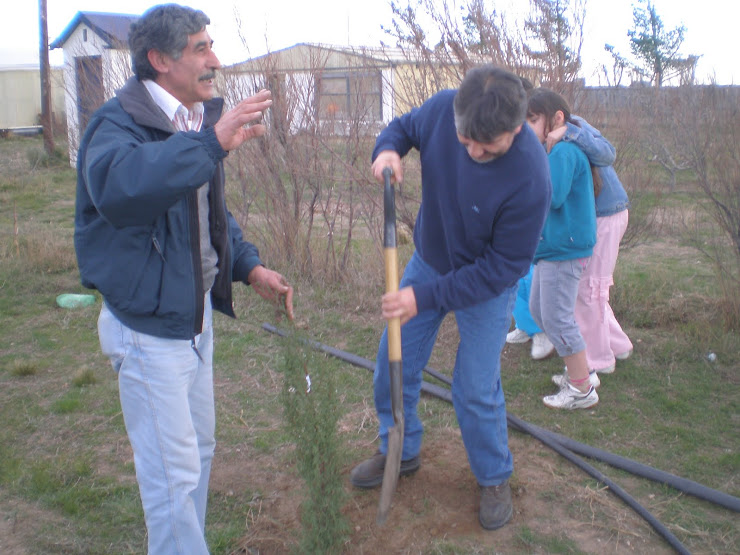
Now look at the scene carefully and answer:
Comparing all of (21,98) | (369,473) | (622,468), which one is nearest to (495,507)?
(369,473)

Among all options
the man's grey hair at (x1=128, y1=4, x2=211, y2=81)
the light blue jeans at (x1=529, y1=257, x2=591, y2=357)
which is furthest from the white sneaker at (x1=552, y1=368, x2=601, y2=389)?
the man's grey hair at (x1=128, y1=4, x2=211, y2=81)

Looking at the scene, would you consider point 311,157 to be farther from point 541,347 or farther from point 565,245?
point 565,245

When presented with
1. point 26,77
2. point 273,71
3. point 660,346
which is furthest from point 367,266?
point 26,77

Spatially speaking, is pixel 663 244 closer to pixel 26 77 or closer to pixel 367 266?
pixel 367 266

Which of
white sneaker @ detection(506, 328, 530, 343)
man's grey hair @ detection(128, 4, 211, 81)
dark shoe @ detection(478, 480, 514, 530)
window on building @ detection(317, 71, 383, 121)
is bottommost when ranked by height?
dark shoe @ detection(478, 480, 514, 530)

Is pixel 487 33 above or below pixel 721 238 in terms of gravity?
above

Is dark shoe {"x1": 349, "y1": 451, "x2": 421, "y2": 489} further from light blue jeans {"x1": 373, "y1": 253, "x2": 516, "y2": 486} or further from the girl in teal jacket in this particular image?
the girl in teal jacket

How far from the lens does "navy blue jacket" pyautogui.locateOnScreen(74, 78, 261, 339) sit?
1954 mm

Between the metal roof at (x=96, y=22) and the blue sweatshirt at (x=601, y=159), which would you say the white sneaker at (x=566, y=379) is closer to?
the blue sweatshirt at (x=601, y=159)

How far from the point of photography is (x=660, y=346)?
16.6 ft

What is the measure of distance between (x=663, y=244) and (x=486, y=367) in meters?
7.19

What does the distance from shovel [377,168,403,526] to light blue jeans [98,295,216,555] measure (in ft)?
2.59

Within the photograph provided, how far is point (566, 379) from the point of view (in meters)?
4.39

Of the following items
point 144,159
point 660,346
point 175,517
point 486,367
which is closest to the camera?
point 144,159
